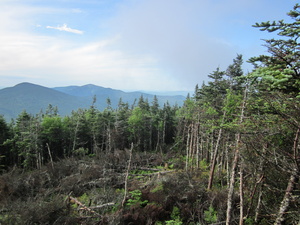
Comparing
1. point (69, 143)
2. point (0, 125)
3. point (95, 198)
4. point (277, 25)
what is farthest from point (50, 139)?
point (277, 25)

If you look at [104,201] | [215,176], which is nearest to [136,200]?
[104,201]

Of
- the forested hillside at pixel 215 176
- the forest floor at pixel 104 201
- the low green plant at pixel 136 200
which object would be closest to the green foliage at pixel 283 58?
the forested hillside at pixel 215 176

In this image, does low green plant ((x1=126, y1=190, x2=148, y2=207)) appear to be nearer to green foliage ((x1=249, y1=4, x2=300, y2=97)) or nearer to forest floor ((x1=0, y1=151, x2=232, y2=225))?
forest floor ((x1=0, y1=151, x2=232, y2=225))

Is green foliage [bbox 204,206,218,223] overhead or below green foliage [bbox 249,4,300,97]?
below

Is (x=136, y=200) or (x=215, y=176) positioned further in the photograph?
(x=215, y=176)

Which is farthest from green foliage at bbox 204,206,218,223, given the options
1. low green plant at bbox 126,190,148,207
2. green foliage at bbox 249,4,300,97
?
green foliage at bbox 249,4,300,97

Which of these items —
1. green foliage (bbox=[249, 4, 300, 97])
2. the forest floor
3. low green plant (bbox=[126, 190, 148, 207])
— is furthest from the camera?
low green plant (bbox=[126, 190, 148, 207])

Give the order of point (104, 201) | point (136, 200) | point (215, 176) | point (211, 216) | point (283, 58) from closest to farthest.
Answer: point (283, 58)
point (211, 216)
point (136, 200)
point (104, 201)
point (215, 176)

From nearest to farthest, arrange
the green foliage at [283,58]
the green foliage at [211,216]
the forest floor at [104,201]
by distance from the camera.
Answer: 1. the green foliage at [283,58]
2. the forest floor at [104,201]
3. the green foliage at [211,216]

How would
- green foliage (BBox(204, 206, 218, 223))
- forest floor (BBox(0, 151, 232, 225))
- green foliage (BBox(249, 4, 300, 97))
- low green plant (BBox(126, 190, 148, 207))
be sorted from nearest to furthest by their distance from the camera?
green foliage (BBox(249, 4, 300, 97))
forest floor (BBox(0, 151, 232, 225))
green foliage (BBox(204, 206, 218, 223))
low green plant (BBox(126, 190, 148, 207))

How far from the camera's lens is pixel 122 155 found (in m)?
25.6

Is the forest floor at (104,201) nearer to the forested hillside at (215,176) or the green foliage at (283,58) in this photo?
the forested hillside at (215,176)

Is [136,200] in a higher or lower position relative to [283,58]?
lower

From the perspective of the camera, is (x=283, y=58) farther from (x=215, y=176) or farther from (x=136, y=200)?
(x=215, y=176)
